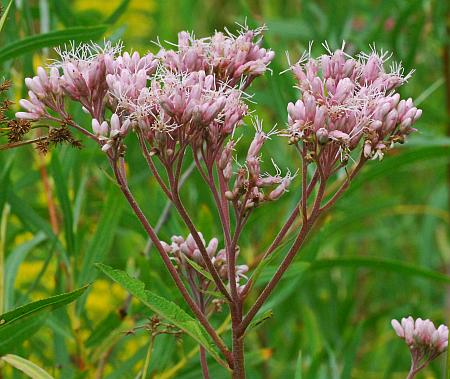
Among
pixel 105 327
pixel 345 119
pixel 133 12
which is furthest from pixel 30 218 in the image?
pixel 133 12

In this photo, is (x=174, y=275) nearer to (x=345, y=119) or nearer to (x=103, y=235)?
(x=345, y=119)

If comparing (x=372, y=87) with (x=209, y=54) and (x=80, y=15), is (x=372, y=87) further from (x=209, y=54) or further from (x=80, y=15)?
(x=80, y=15)

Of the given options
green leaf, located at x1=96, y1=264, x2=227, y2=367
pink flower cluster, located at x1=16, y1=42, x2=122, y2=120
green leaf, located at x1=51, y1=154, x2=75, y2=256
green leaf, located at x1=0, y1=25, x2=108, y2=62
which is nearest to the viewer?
green leaf, located at x1=96, y1=264, x2=227, y2=367

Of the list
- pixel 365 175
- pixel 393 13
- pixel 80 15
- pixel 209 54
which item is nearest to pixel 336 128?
pixel 209 54

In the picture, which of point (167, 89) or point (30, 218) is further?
point (30, 218)

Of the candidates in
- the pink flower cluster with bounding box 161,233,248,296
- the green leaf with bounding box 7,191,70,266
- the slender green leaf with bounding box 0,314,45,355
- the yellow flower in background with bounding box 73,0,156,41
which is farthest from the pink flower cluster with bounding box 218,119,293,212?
the yellow flower in background with bounding box 73,0,156,41

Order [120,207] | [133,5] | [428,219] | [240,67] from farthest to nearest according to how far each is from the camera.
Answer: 1. [133,5]
2. [428,219]
3. [120,207]
4. [240,67]

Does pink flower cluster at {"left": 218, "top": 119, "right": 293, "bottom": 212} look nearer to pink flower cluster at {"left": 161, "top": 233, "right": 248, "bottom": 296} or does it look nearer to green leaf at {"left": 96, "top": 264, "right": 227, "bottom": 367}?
pink flower cluster at {"left": 161, "top": 233, "right": 248, "bottom": 296}
